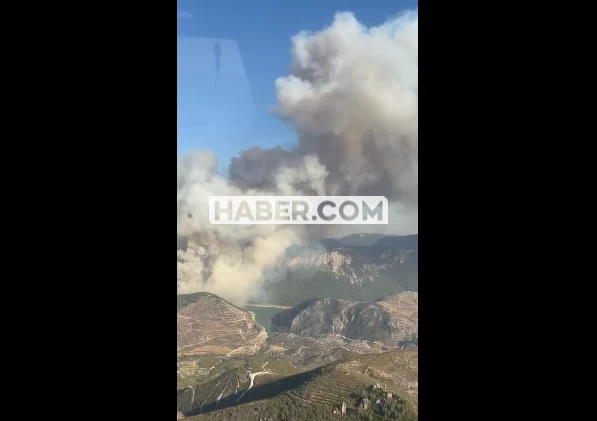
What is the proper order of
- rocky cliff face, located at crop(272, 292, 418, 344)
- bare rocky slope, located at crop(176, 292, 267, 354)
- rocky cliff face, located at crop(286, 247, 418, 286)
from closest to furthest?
rocky cliff face, located at crop(286, 247, 418, 286) → bare rocky slope, located at crop(176, 292, 267, 354) → rocky cliff face, located at crop(272, 292, 418, 344)

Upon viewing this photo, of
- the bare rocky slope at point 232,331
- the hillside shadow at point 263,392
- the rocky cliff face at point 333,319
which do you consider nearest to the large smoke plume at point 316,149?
the bare rocky slope at point 232,331

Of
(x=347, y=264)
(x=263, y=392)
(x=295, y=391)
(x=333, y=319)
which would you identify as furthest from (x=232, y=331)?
(x=347, y=264)

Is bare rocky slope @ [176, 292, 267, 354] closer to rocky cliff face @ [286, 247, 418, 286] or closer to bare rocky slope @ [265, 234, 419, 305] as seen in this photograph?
bare rocky slope @ [265, 234, 419, 305]

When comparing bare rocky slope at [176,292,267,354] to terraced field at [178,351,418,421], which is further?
bare rocky slope at [176,292,267,354]

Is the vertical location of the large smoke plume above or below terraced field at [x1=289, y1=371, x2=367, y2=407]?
above

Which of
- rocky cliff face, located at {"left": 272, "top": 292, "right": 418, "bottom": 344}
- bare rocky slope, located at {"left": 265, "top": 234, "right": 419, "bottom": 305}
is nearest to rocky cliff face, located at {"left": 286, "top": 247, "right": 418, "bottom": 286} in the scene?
bare rocky slope, located at {"left": 265, "top": 234, "right": 419, "bottom": 305}

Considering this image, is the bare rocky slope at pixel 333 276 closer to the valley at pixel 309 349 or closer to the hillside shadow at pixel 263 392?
the valley at pixel 309 349

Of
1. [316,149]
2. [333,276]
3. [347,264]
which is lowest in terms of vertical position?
[333,276]

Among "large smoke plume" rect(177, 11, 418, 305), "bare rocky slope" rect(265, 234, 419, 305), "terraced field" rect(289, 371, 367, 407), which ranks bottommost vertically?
"terraced field" rect(289, 371, 367, 407)

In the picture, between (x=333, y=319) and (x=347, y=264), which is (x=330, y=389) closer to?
(x=333, y=319)
